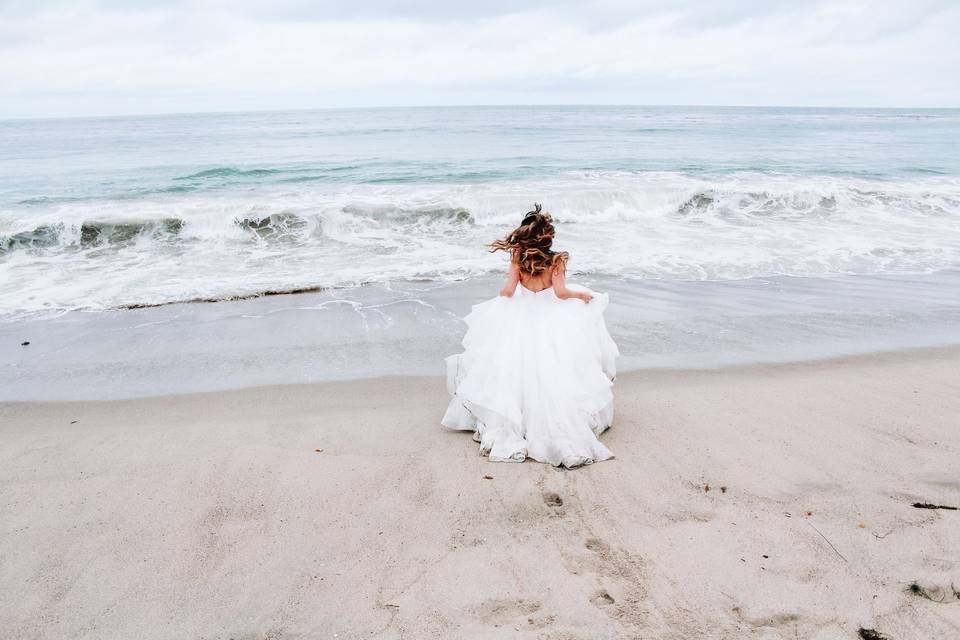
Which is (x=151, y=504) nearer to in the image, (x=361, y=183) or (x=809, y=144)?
(x=361, y=183)

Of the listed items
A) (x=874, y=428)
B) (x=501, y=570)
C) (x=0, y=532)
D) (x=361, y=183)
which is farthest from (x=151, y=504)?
(x=361, y=183)

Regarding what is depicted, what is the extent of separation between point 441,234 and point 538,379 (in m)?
9.26

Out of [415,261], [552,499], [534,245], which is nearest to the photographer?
[552,499]

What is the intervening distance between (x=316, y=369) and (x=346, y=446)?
1743mm

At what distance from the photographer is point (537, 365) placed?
4230mm

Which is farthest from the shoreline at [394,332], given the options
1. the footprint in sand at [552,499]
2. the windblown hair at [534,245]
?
the footprint in sand at [552,499]

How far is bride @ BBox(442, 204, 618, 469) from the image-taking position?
4133 mm

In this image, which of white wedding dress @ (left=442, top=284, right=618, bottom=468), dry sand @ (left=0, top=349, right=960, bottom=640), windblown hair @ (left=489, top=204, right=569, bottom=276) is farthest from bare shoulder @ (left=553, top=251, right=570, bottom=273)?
dry sand @ (left=0, top=349, right=960, bottom=640)

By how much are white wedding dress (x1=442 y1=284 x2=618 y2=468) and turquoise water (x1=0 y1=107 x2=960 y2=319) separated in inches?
196

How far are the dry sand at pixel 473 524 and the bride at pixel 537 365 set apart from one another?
22 centimetres

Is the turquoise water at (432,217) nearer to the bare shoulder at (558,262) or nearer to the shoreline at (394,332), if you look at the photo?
the shoreline at (394,332)

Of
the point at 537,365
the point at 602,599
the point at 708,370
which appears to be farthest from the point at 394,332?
the point at 602,599

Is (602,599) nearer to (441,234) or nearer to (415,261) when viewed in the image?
(415,261)

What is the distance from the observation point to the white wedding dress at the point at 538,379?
412cm
